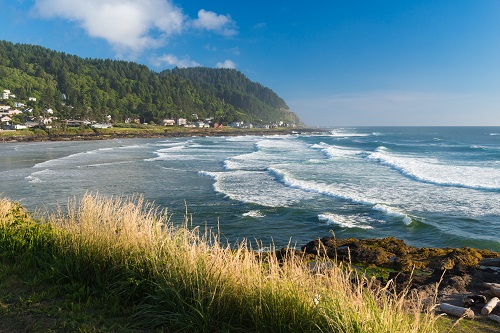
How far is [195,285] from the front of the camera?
181 inches

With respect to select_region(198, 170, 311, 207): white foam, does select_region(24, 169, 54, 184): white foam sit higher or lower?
higher

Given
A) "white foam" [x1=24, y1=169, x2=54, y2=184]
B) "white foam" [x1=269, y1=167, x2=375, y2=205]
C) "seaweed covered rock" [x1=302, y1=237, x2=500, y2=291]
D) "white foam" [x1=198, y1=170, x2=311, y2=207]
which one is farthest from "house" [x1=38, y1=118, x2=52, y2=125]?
"seaweed covered rock" [x1=302, y1=237, x2=500, y2=291]

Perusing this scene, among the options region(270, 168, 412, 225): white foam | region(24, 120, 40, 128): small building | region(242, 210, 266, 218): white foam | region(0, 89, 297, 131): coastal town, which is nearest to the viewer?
region(242, 210, 266, 218): white foam

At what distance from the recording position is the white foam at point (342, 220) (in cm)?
1373

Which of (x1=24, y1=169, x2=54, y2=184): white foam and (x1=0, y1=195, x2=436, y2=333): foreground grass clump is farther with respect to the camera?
(x1=24, y1=169, x2=54, y2=184): white foam

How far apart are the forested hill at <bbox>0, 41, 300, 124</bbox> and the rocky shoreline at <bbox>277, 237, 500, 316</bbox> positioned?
402 feet

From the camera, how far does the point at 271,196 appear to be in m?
19.0

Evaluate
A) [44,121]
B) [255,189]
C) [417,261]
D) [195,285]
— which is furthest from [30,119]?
[195,285]

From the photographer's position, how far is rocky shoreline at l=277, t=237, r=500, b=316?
24.0 feet

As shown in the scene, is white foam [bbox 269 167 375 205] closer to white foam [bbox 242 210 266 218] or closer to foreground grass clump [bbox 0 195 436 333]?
white foam [bbox 242 210 266 218]

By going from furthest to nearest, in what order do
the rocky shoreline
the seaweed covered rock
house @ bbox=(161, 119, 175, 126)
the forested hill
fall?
1. house @ bbox=(161, 119, 175, 126)
2. the forested hill
3. the seaweed covered rock
4. the rocky shoreline

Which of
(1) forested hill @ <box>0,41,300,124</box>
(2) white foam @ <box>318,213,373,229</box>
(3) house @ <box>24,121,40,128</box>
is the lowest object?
(2) white foam @ <box>318,213,373,229</box>

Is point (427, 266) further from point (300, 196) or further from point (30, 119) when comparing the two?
point (30, 119)

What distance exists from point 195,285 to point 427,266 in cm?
735
